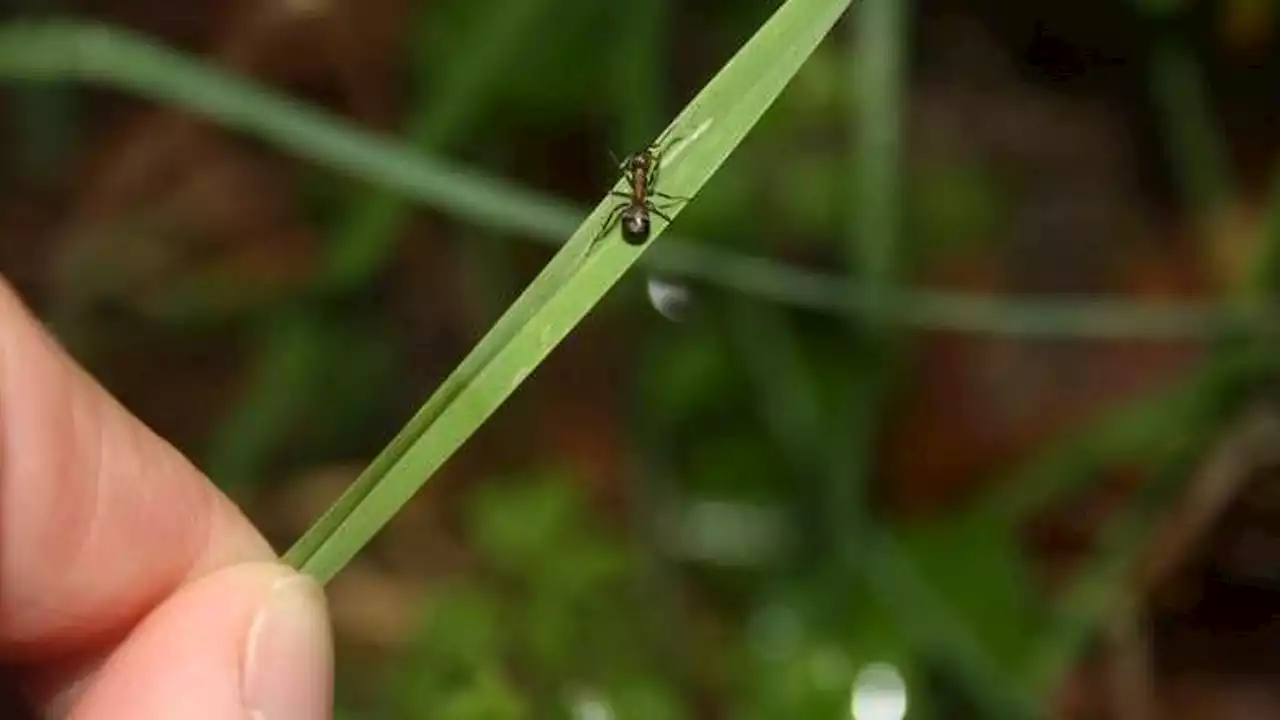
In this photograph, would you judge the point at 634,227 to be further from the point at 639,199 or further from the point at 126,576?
the point at 126,576

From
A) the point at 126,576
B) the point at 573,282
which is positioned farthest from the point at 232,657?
the point at 573,282

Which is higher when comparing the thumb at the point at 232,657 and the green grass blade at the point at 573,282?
the green grass blade at the point at 573,282

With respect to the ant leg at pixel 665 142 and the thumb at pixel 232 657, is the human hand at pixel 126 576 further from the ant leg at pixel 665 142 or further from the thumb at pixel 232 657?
the ant leg at pixel 665 142

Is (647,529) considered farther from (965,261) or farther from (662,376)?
(965,261)

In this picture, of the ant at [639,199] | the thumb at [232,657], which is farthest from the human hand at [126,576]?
the ant at [639,199]

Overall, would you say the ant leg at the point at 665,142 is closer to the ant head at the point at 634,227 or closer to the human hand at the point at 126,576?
the ant head at the point at 634,227

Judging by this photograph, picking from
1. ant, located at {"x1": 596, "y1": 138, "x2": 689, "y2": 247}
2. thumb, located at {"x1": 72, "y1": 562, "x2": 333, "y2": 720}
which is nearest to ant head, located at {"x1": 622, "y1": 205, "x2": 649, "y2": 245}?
ant, located at {"x1": 596, "y1": 138, "x2": 689, "y2": 247}

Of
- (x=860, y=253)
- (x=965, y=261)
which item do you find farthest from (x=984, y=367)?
(x=860, y=253)
